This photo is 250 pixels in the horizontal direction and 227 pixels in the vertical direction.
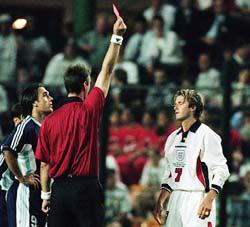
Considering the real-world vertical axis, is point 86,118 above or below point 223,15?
below

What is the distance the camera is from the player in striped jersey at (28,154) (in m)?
11.4

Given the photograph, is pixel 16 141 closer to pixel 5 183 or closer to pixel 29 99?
pixel 29 99

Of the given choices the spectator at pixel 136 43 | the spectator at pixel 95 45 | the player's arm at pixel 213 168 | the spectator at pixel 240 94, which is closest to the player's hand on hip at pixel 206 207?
the player's arm at pixel 213 168

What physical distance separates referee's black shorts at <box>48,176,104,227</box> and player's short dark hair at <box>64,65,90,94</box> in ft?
2.59

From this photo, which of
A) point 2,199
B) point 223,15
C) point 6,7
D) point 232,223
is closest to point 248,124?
point 232,223

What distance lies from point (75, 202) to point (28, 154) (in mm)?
1088

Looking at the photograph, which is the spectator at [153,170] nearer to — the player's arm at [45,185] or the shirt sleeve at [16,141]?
the shirt sleeve at [16,141]

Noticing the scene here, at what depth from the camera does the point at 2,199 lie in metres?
12.0

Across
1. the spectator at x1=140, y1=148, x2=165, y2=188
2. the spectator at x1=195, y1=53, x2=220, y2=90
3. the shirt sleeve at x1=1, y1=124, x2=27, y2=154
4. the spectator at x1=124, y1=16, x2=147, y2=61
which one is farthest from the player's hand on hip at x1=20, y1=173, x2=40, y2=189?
the spectator at x1=124, y1=16, x2=147, y2=61

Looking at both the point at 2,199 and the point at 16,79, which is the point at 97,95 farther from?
the point at 16,79

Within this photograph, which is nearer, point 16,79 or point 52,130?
point 52,130

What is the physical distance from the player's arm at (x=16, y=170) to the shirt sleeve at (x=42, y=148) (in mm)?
454

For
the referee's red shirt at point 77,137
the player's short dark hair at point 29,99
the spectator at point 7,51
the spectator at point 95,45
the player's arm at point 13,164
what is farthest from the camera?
the spectator at point 7,51

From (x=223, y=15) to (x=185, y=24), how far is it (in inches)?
25.2
